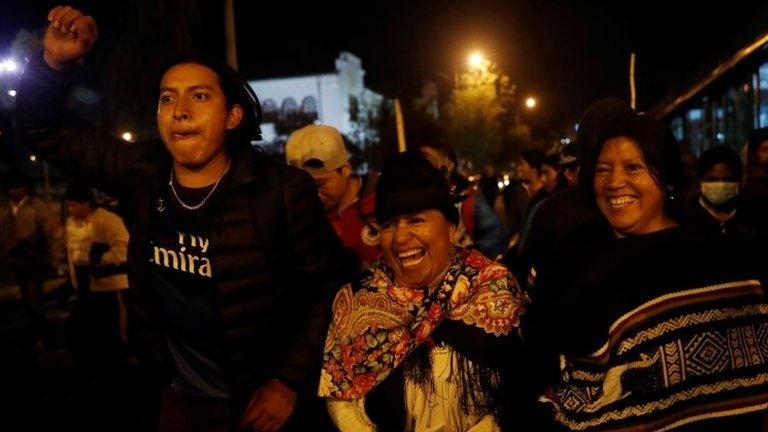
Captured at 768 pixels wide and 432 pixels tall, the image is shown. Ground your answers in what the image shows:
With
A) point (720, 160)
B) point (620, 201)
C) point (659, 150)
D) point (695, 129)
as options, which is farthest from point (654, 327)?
point (695, 129)

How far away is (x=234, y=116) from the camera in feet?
9.52

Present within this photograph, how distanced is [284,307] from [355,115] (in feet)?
181

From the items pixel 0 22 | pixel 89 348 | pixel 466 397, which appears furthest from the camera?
pixel 0 22

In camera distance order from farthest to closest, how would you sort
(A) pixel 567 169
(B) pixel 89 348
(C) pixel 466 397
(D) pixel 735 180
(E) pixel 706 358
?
1. (B) pixel 89 348
2. (A) pixel 567 169
3. (D) pixel 735 180
4. (C) pixel 466 397
5. (E) pixel 706 358

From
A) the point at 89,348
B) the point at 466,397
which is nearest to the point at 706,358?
the point at 466,397

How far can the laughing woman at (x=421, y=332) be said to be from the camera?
8.44 ft

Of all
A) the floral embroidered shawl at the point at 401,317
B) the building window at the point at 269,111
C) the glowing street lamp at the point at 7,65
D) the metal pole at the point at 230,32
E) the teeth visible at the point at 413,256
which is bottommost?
the floral embroidered shawl at the point at 401,317

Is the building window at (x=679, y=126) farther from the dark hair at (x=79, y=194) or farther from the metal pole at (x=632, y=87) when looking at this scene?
the dark hair at (x=79, y=194)

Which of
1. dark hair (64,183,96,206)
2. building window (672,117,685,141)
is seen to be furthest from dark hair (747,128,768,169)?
building window (672,117,685,141)

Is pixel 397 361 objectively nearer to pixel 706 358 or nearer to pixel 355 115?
pixel 706 358

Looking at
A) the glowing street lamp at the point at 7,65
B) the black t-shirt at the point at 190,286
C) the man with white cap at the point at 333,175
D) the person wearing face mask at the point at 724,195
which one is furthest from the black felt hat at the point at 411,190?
the glowing street lamp at the point at 7,65

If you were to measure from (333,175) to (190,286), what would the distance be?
1646 millimetres

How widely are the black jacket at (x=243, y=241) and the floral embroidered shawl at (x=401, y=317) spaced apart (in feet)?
0.37

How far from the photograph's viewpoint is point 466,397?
2566 millimetres
